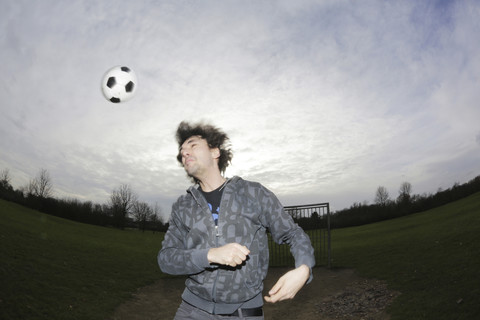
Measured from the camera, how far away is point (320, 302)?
34.9ft

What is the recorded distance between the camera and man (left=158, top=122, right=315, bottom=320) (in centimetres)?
197

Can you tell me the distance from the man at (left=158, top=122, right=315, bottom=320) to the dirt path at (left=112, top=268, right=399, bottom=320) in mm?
8124

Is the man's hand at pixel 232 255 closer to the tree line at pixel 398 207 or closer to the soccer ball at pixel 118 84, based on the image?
the soccer ball at pixel 118 84

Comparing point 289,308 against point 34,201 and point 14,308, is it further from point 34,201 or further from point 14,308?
point 34,201

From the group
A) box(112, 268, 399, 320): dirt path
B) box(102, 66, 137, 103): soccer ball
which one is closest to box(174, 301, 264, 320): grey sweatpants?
box(102, 66, 137, 103): soccer ball

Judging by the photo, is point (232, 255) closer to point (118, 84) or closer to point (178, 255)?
point (178, 255)

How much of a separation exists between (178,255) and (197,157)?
918 mm

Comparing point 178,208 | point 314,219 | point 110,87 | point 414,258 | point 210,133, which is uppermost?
point 110,87

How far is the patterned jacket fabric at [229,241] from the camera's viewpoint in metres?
2.10

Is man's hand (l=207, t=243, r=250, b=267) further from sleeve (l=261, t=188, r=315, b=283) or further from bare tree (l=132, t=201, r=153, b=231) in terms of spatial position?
bare tree (l=132, t=201, r=153, b=231)

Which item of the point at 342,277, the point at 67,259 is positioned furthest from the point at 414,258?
the point at 67,259

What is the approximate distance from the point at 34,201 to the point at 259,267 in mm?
69652

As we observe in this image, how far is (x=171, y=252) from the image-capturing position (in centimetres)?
224

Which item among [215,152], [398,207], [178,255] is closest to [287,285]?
[178,255]
